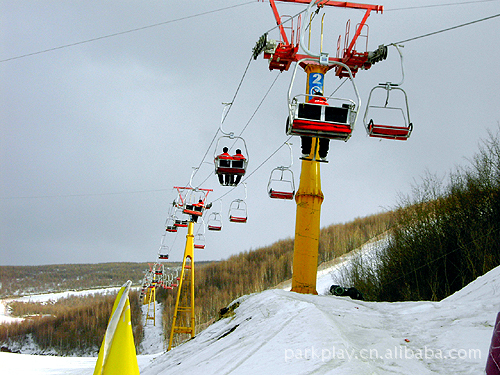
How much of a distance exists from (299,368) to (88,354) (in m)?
76.6

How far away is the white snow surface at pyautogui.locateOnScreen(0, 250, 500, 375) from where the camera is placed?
566 cm

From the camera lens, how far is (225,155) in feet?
37.7

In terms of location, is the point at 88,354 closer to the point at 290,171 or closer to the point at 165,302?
the point at 165,302

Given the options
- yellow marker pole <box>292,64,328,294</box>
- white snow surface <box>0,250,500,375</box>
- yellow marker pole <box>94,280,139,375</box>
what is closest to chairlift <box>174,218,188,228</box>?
yellow marker pole <box>292,64,328,294</box>

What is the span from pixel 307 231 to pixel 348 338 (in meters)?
6.41

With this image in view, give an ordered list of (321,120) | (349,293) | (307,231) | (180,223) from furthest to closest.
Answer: (180,223), (349,293), (307,231), (321,120)

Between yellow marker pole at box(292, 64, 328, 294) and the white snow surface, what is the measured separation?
2616 millimetres

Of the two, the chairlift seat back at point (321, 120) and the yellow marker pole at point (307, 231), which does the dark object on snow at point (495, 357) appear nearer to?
the chairlift seat back at point (321, 120)

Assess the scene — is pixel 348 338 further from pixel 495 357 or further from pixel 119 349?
pixel 119 349

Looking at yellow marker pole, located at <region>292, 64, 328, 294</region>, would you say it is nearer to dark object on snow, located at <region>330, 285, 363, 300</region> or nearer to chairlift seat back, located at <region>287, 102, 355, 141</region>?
dark object on snow, located at <region>330, 285, 363, 300</region>

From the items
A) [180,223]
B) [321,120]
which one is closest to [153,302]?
[180,223]

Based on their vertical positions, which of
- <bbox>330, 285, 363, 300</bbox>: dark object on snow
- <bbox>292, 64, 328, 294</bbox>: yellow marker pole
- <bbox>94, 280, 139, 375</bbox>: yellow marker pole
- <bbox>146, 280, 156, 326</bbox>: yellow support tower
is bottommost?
<bbox>146, 280, 156, 326</bbox>: yellow support tower

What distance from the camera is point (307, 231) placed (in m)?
13.1

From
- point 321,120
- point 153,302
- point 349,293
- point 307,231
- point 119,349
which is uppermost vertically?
point 321,120
